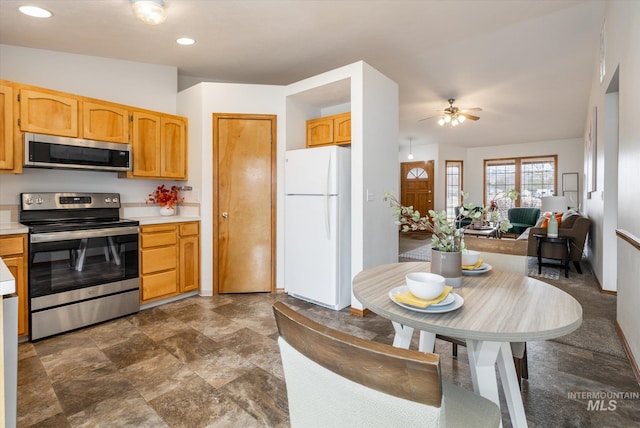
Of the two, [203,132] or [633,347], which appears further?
[203,132]

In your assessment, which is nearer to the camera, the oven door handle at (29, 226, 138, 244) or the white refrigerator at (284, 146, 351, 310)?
the oven door handle at (29, 226, 138, 244)

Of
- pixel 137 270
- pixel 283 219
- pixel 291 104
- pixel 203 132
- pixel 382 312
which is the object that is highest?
pixel 291 104

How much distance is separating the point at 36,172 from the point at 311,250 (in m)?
2.64

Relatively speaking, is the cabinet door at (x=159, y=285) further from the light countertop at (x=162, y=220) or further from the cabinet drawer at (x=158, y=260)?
the light countertop at (x=162, y=220)

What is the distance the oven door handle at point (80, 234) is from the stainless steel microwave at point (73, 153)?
64 cm

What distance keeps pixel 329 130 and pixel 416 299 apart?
2.83m

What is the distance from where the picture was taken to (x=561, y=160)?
8266 mm

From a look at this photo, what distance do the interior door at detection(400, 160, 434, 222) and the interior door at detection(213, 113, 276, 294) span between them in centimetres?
607

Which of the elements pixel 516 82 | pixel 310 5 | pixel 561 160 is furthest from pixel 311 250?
pixel 561 160

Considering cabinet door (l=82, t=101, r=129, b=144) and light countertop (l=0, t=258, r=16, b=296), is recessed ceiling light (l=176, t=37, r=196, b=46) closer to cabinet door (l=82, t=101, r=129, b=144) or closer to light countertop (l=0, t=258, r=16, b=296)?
cabinet door (l=82, t=101, r=129, b=144)

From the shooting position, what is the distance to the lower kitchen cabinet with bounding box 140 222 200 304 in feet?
10.4

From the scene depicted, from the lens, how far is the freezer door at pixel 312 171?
10.4 ft

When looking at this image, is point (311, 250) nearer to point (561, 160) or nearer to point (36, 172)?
point (36, 172)

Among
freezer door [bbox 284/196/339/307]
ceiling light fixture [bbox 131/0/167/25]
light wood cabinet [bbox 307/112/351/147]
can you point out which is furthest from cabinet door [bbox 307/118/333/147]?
ceiling light fixture [bbox 131/0/167/25]
